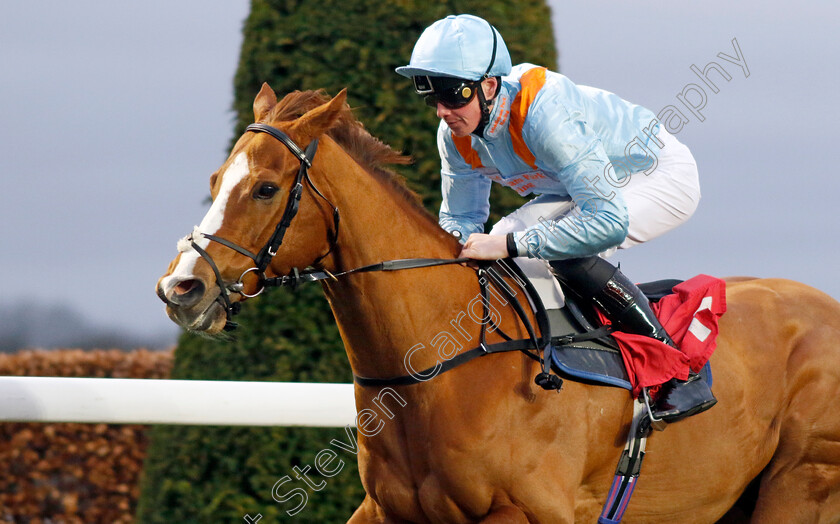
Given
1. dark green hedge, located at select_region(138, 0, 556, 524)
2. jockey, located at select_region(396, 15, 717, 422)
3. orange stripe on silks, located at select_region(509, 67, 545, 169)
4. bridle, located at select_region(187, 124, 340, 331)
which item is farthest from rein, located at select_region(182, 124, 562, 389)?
dark green hedge, located at select_region(138, 0, 556, 524)

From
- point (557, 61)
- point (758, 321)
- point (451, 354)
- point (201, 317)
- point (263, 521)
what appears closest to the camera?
point (201, 317)

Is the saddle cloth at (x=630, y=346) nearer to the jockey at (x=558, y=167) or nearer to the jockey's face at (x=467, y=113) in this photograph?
the jockey at (x=558, y=167)

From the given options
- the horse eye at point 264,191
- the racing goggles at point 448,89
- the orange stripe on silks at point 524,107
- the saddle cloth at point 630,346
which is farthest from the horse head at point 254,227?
the saddle cloth at point 630,346

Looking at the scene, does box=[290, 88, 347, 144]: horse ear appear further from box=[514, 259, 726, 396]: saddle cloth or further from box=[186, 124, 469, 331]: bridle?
box=[514, 259, 726, 396]: saddle cloth

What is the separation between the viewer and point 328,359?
13.5 ft

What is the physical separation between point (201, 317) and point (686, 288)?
1706mm

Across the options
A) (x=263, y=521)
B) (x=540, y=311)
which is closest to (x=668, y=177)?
(x=540, y=311)

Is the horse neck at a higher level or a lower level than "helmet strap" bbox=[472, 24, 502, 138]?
lower

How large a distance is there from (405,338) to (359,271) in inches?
9.5

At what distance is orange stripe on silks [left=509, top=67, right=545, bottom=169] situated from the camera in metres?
2.78

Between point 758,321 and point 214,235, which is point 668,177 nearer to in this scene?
point 758,321

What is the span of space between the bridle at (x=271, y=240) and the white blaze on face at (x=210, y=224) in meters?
0.01

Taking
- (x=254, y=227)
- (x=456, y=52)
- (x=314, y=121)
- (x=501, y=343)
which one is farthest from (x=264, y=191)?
(x=501, y=343)

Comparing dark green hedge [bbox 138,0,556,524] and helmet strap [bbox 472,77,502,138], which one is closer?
helmet strap [bbox 472,77,502,138]
